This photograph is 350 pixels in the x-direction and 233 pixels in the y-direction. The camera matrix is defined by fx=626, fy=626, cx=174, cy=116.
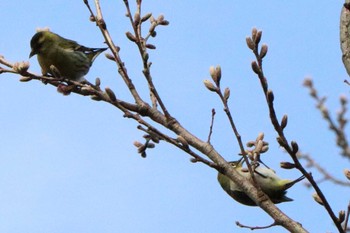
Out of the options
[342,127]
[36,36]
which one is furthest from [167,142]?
[36,36]

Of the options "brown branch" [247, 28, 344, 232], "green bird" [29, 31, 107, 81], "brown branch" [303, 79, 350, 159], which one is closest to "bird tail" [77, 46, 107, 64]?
"green bird" [29, 31, 107, 81]

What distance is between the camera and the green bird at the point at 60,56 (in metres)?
5.96

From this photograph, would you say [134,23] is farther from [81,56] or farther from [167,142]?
[81,56]

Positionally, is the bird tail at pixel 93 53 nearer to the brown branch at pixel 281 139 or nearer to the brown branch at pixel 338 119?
the brown branch at pixel 338 119

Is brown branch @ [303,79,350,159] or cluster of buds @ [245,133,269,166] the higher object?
brown branch @ [303,79,350,159]

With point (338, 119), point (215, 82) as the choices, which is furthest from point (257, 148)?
point (338, 119)

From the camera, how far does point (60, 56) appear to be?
20.5 feet

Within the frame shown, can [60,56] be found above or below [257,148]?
above

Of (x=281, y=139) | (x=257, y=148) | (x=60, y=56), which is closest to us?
(x=281, y=139)

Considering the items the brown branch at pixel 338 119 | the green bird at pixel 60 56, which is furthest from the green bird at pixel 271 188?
the green bird at pixel 60 56

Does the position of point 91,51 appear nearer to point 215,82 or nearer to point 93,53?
point 93,53

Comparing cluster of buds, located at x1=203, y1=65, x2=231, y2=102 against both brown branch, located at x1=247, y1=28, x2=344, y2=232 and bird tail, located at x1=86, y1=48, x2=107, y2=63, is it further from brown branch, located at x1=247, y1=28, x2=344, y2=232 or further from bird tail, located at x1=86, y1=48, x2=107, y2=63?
bird tail, located at x1=86, y1=48, x2=107, y2=63

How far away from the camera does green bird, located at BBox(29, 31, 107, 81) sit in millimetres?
5965

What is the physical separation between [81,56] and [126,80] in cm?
286
